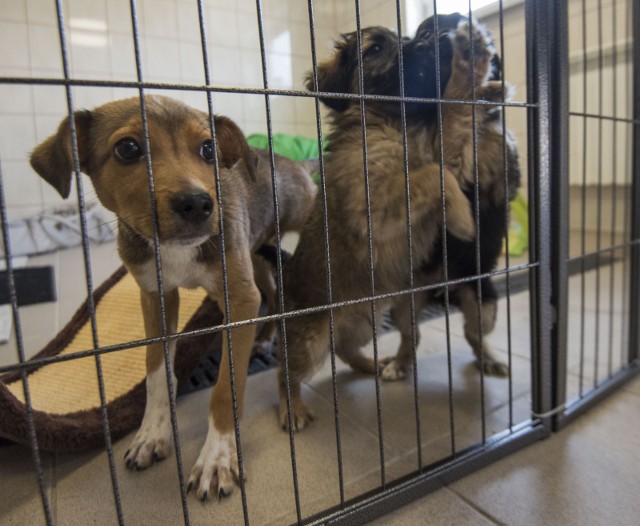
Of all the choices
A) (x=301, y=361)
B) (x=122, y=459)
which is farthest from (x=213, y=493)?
(x=301, y=361)

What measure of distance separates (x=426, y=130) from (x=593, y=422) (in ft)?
3.33

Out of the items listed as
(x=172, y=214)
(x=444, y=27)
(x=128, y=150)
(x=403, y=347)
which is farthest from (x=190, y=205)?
(x=403, y=347)

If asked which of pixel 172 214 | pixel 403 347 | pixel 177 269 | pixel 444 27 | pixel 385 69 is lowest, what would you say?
pixel 403 347

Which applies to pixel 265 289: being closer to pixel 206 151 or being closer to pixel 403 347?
pixel 403 347

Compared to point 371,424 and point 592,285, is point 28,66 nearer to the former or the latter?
point 371,424

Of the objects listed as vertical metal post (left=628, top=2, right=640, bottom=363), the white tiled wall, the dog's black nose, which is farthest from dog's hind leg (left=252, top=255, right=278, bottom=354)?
the white tiled wall

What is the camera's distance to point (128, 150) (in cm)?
108

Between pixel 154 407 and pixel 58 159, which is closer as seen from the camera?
pixel 58 159

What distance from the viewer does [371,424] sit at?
1451 millimetres

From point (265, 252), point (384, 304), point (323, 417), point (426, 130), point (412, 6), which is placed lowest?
point (323, 417)

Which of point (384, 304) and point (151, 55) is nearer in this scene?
point (384, 304)

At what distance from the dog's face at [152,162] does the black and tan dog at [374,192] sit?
1.32ft

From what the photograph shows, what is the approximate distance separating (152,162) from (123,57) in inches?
152

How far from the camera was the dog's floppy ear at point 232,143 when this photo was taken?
122 cm
